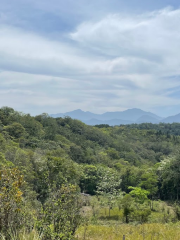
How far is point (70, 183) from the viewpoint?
18.5ft

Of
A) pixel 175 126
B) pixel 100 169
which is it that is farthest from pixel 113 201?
pixel 175 126

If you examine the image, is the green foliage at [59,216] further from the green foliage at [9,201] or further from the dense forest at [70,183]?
Answer: the green foliage at [9,201]

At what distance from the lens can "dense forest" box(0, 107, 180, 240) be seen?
420 cm

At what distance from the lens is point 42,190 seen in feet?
54.6

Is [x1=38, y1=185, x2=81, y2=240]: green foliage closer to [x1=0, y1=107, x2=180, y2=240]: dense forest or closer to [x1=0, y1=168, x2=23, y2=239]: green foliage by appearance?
[x1=0, y1=107, x2=180, y2=240]: dense forest

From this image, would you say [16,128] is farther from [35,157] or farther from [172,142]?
[172,142]

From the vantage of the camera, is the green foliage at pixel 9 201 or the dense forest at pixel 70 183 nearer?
the green foliage at pixel 9 201

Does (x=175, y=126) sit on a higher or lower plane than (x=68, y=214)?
higher

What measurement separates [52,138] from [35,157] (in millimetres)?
28879

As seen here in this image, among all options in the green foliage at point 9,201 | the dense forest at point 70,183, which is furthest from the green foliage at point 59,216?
the green foliage at point 9,201

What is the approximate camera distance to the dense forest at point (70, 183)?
165 inches

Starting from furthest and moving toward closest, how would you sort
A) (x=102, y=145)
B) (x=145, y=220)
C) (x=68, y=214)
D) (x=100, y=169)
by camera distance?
(x=102, y=145)
(x=100, y=169)
(x=145, y=220)
(x=68, y=214)

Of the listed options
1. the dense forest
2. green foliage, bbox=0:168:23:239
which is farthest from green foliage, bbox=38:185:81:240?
green foliage, bbox=0:168:23:239

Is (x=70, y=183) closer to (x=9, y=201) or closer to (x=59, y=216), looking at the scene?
(x=59, y=216)
